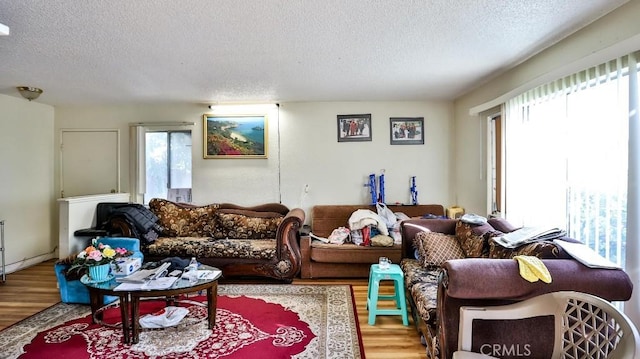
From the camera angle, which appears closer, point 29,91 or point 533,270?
point 533,270

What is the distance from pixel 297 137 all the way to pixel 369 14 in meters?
2.75

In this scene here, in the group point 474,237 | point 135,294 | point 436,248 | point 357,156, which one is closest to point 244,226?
point 357,156

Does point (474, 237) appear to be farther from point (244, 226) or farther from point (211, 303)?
point (244, 226)

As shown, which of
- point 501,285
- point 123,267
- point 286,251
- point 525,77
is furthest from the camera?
point 286,251

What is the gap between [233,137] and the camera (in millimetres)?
4723

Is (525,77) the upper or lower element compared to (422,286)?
upper

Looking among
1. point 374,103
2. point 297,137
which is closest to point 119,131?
point 297,137

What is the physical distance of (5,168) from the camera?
4160 millimetres

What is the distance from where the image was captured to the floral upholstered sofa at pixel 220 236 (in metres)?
3.66

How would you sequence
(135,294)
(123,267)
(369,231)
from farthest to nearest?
1. (369,231)
2. (123,267)
3. (135,294)

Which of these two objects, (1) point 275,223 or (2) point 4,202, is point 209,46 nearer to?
(1) point 275,223

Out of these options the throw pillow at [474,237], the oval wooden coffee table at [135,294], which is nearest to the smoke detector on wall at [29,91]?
the oval wooden coffee table at [135,294]

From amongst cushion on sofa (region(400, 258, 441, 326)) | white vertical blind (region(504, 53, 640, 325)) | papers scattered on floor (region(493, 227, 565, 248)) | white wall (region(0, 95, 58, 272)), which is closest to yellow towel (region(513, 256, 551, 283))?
papers scattered on floor (region(493, 227, 565, 248))

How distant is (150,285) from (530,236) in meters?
2.65
